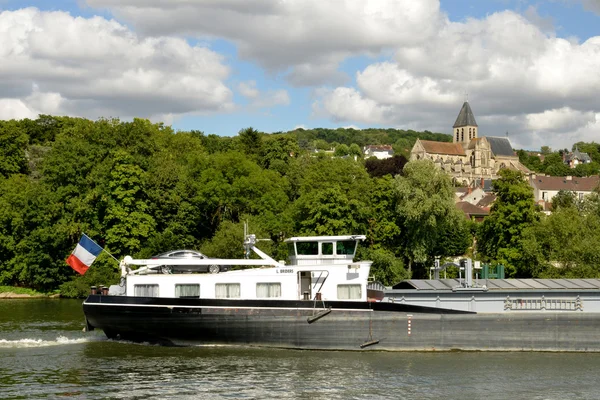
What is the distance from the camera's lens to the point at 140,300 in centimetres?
3341

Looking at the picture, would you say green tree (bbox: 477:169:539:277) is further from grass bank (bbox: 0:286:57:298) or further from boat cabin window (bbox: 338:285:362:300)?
grass bank (bbox: 0:286:57:298)

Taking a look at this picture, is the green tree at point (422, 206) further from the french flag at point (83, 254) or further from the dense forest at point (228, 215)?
the french flag at point (83, 254)

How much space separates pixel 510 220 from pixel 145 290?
37520 millimetres

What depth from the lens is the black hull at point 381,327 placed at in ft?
106

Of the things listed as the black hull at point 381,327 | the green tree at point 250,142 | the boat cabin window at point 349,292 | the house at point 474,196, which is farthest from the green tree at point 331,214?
the house at point 474,196

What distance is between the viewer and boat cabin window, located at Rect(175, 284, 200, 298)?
3362 cm

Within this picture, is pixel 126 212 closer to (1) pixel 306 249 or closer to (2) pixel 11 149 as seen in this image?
(1) pixel 306 249

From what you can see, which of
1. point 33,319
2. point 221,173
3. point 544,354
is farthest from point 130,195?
point 544,354

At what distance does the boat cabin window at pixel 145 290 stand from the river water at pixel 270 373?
2.46 m

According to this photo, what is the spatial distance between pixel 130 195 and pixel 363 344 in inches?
1464

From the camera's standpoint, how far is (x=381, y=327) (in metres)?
32.4

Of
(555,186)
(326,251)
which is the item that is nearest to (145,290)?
(326,251)

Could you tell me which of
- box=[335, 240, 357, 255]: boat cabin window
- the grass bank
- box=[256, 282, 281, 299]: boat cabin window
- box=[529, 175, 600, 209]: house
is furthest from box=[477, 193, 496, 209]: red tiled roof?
box=[256, 282, 281, 299]: boat cabin window

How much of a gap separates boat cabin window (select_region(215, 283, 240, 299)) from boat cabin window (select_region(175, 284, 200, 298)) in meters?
0.99
